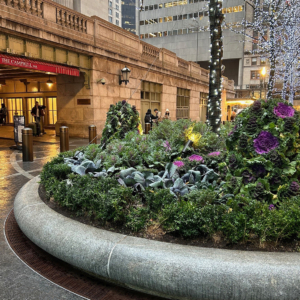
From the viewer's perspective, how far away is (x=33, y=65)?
1188 cm

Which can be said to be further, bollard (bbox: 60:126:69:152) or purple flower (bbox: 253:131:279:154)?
bollard (bbox: 60:126:69:152)

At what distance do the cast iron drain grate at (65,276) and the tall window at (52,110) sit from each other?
19.3m

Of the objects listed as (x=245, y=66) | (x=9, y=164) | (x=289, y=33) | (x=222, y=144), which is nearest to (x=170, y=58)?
(x=289, y=33)

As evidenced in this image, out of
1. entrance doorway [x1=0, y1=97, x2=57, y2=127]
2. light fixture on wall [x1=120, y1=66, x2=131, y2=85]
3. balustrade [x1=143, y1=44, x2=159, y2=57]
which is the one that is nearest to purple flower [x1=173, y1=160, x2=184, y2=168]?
light fixture on wall [x1=120, y1=66, x2=131, y2=85]

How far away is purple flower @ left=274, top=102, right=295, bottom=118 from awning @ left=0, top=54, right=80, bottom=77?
10.5 meters

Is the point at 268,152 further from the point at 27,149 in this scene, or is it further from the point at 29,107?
the point at 29,107

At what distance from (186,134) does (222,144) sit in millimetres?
697

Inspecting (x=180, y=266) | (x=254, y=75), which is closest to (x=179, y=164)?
(x=180, y=266)

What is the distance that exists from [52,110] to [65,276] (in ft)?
68.0

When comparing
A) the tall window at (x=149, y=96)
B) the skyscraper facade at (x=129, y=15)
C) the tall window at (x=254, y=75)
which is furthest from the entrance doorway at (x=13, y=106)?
the skyscraper facade at (x=129, y=15)

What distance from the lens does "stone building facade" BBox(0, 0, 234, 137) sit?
A: 1143 cm

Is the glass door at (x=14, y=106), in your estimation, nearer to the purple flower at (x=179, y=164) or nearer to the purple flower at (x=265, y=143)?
the purple flower at (x=179, y=164)

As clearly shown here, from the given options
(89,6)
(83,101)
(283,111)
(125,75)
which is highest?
(89,6)

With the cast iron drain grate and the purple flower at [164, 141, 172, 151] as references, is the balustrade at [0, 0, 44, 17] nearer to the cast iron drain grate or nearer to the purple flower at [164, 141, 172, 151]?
the purple flower at [164, 141, 172, 151]
